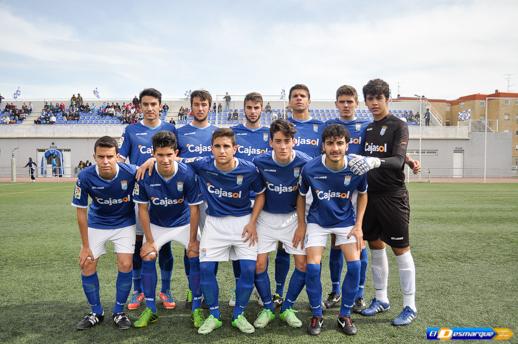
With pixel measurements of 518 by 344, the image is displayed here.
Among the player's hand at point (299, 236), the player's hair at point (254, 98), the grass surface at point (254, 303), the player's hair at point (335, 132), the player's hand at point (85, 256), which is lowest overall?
the grass surface at point (254, 303)

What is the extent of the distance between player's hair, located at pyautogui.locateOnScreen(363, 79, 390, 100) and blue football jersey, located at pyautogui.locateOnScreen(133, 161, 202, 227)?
6.64ft

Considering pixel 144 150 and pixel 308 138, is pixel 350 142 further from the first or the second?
pixel 144 150

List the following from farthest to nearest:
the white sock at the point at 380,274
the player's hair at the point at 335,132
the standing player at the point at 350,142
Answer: the standing player at the point at 350,142, the white sock at the point at 380,274, the player's hair at the point at 335,132

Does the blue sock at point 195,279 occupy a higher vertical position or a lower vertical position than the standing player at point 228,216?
lower

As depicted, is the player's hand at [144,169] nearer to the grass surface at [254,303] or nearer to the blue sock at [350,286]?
the grass surface at [254,303]

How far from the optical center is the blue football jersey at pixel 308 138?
4508 mm

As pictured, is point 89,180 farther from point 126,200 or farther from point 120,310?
point 120,310

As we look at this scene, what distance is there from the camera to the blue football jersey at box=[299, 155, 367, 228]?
3.67 metres

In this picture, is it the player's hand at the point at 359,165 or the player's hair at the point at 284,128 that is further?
the player's hair at the point at 284,128

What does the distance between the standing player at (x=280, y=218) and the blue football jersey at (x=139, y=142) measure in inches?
55.4

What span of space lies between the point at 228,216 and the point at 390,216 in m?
1.65

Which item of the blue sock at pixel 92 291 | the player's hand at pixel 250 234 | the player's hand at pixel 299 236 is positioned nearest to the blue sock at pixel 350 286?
the player's hand at pixel 299 236

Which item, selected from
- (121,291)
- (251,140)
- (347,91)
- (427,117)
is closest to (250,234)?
(251,140)

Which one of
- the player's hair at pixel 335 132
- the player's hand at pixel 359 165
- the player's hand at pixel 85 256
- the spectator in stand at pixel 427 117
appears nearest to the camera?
the player's hand at pixel 359 165
